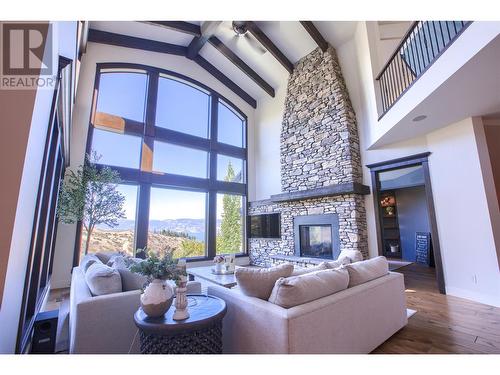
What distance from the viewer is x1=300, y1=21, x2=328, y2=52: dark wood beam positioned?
5.86m

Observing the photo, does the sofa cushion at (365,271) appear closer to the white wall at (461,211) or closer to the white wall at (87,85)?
the white wall at (461,211)

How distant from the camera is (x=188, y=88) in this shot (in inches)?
300

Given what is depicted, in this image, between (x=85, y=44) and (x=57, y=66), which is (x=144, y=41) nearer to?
(x=85, y=44)

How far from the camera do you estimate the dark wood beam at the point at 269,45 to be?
6094 mm

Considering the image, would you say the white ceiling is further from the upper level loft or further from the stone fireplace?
the upper level loft

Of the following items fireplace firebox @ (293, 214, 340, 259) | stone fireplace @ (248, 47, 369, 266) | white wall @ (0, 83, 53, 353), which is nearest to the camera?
white wall @ (0, 83, 53, 353)

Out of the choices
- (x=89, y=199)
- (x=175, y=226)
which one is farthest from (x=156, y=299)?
(x=175, y=226)

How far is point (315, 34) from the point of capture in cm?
606

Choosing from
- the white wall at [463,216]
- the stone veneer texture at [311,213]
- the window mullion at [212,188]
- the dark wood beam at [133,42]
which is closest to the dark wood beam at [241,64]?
the dark wood beam at [133,42]

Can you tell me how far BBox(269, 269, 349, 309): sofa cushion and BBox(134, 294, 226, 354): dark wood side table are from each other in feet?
1.58

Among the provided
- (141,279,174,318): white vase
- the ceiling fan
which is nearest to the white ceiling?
the ceiling fan

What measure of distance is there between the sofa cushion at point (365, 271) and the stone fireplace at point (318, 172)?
2.60 metres

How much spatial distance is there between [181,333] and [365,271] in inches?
72.1

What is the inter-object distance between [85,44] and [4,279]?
20.8 ft
